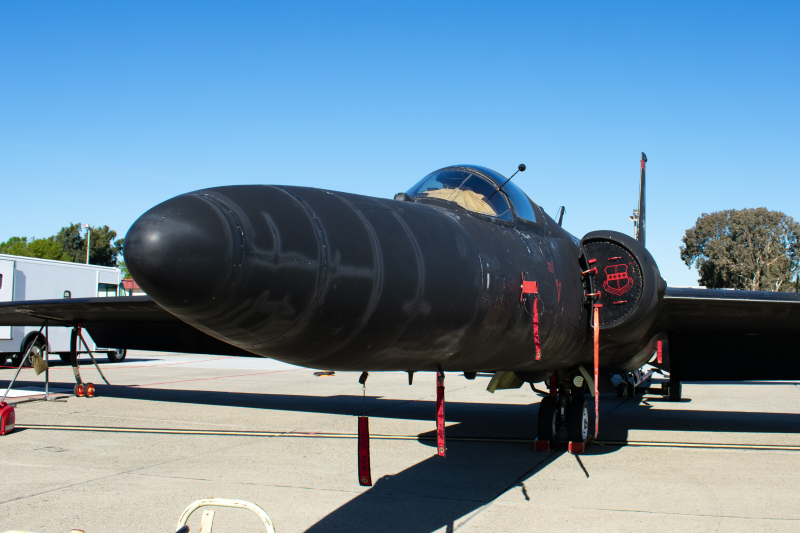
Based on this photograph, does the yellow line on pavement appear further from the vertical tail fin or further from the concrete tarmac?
the vertical tail fin

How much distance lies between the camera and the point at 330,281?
2.53 metres

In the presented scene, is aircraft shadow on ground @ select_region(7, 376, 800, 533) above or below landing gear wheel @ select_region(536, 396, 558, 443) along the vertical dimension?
below

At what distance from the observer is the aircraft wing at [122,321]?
9.33 metres

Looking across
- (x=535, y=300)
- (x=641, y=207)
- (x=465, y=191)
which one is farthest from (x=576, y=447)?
(x=641, y=207)

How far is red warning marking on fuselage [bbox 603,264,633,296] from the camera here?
6012 mm

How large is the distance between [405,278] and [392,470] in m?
4.21

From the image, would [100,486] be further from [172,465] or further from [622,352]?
[622,352]

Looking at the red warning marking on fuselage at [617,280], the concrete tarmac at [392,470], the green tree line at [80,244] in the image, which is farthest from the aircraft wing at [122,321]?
the green tree line at [80,244]

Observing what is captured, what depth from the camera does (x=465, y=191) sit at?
195 inches

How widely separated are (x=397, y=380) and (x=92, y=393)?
8303mm

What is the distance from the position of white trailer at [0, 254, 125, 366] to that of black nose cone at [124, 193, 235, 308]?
53.9ft

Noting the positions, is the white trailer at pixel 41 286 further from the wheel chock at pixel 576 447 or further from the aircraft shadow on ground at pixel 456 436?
the wheel chock at pixel 576 447

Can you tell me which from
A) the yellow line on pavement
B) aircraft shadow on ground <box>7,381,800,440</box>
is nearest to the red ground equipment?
the yellow line on pavement

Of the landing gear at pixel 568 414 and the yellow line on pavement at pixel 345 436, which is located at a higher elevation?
the landing gear at pixel 568 414
